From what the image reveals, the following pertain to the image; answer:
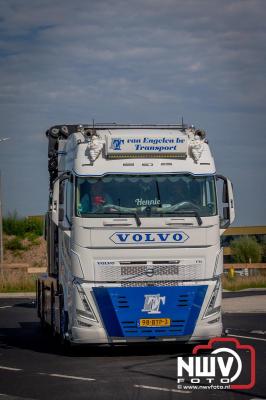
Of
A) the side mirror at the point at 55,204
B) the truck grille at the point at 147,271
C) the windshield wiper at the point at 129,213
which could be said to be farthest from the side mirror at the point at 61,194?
the truck grille at the point at 147,271

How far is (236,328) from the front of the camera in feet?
76.3

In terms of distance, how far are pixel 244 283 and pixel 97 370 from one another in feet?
96.4

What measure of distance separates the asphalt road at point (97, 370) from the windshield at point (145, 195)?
2.66 m

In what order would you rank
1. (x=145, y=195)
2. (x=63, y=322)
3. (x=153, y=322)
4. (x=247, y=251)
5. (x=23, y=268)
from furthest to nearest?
(x=247, y=251)
(x=23, y=268)
(x=63, y=322)
(x=145, y=195)
(x=153, y=322)

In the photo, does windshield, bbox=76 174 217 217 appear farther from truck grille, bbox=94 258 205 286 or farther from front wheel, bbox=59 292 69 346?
front wheel, bbox=59 292 69 346

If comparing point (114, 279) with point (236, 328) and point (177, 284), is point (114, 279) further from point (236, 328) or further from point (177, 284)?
point (236, 328)

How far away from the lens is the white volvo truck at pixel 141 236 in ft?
57.3

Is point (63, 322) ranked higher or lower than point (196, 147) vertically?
lower

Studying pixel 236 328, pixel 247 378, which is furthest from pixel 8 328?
pixel 247 378

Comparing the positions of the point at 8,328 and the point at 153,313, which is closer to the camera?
the point at 153,313

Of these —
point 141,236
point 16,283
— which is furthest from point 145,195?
point 16,283

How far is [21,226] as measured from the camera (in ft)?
222

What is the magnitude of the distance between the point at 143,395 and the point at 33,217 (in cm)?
5732

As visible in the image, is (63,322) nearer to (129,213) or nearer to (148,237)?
(148,237)
